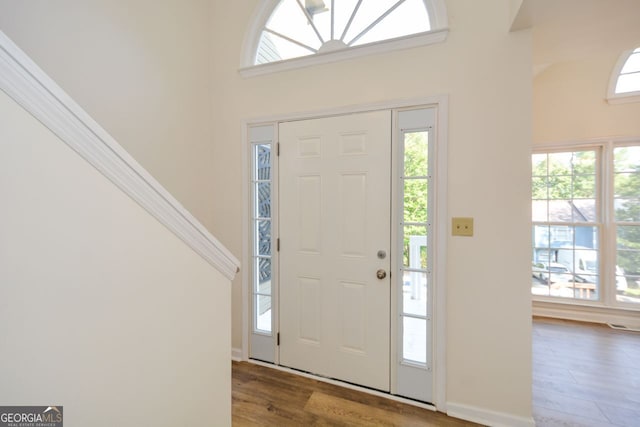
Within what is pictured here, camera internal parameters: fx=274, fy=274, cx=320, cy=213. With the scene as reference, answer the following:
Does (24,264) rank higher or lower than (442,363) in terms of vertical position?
higher

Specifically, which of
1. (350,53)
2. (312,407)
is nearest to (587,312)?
(312,407)

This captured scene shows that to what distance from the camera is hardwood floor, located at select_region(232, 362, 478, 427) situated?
1.75m

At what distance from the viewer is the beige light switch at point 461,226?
1802 millimetres

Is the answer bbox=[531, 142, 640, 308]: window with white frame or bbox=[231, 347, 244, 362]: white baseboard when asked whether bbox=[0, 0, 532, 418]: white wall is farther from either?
bbox=[531, 142, 640, 308]: window with white frame

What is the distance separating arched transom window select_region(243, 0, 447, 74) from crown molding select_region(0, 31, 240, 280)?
178 centimetres

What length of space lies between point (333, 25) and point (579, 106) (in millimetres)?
3205

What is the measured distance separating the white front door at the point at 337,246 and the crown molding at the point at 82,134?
4.10ft

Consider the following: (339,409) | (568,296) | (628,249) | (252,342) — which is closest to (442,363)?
(339,409)

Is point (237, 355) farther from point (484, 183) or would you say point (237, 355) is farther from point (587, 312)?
point (587, 312)

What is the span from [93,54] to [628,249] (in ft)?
17.5

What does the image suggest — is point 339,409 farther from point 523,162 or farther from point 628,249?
point 628,249

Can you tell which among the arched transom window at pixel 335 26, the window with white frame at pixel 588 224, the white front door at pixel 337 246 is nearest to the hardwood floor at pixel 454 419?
the white front door at pixel 337 246

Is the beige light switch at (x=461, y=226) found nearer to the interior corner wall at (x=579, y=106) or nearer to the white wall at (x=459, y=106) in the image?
the white wall at (x=459, y=106)

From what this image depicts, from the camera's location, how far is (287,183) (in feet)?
7.45
